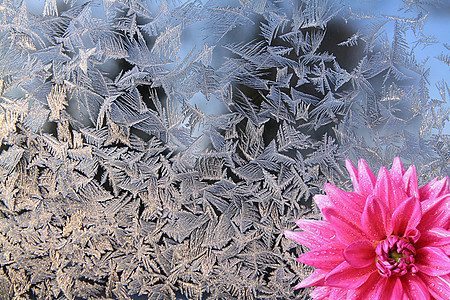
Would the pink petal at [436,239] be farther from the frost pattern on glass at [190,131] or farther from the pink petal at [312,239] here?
the frost pattern on glass at [190,131]

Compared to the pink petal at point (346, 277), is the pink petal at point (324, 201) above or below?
above

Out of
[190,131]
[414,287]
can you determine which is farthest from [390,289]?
[190,131]

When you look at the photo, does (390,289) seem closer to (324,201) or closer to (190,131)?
(324,201)

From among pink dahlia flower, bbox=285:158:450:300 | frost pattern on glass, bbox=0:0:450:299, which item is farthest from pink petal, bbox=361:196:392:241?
frost pattern on glass, bbox=0:0:450:299

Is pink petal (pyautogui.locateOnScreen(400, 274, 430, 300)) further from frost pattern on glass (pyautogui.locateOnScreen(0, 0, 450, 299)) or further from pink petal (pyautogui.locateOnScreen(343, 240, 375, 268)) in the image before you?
frost pattern on glass (pyautogui.locateOnScreen(0, 0, 450, 299))

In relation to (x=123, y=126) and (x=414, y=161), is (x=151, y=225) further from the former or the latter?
(x=414, y=161)

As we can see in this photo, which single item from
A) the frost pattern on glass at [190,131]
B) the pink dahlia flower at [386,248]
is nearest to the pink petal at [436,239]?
the pink dahlia flower at [386,248]

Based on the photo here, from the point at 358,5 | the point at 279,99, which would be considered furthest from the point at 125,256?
the point at 358,5
